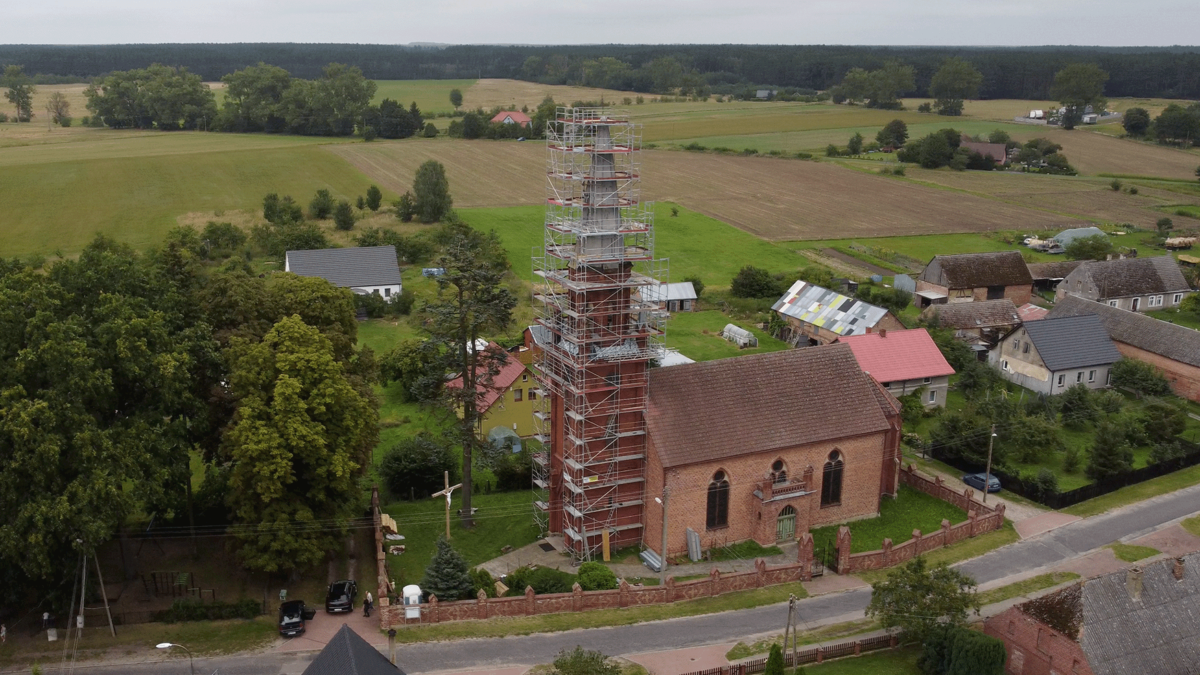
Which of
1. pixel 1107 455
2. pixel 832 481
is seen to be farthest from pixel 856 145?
pixel 832 481

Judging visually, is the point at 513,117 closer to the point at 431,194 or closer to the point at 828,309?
the point at 431,194

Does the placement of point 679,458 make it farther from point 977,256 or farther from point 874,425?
point 977,256

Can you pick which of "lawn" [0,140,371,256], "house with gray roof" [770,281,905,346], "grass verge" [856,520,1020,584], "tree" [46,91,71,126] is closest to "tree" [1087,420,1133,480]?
"grass verge" [856,520,1020,584]

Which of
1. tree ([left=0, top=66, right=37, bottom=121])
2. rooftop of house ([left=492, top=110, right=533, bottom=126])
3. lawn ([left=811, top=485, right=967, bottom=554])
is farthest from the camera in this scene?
tree ([left=0, top=66, right=37, bottom=121])

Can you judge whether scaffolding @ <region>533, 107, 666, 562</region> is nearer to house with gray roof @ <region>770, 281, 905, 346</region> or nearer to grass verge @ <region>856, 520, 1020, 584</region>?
A: grass verge @ <region>856, 520, 1020, 584</region>

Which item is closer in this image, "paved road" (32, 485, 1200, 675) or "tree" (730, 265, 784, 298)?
"paved road" (32, 485, 1200, 675)

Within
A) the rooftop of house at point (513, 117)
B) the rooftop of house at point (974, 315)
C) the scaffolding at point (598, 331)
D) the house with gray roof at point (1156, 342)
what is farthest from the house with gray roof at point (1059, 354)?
the rooftop of house at point (513, 117)
